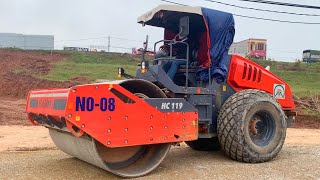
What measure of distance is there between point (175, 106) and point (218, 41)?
1573 millimetres

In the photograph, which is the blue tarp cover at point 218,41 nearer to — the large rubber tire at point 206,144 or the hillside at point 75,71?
the large rubber tire at point 206,144

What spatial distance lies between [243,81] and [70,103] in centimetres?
342

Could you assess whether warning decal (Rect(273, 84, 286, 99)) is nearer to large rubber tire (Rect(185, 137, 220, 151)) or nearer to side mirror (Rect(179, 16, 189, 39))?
large rubber tire (Rect(185, 137, 220, 151))

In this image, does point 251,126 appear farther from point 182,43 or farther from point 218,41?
point 182,43

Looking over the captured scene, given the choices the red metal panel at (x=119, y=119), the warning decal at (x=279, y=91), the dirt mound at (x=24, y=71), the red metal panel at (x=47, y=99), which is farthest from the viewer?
the dirt mound at (x=24, y=71)

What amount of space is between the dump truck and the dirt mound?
16.8 metres

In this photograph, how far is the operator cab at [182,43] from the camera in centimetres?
709

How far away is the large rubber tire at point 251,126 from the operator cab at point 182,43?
2.67 feet

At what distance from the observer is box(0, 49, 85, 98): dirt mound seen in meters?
23.6

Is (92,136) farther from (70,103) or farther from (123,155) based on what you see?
(123,155)

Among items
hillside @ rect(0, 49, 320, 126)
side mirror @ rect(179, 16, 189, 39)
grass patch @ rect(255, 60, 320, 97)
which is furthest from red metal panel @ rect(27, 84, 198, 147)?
grass patch @ rect(255, 60, 320, 97)

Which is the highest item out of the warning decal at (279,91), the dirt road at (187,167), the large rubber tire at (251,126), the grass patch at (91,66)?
the grass patch at (91,66)

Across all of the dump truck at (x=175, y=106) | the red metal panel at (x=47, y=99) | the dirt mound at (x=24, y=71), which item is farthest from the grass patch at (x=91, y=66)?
the red metal panel at (x=47, y=99)

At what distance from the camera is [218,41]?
23.7ft
